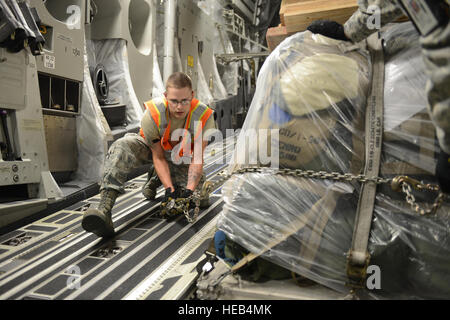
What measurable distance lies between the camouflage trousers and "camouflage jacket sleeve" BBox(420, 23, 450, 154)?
199cm

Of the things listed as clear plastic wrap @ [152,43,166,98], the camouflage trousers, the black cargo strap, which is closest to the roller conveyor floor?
the camouflage trousers

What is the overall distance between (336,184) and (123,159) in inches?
64.5

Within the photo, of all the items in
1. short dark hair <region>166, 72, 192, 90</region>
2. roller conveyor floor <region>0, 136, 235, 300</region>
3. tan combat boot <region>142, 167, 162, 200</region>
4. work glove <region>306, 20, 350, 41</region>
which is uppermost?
work glove <region>306, 20, 350, 41</region>

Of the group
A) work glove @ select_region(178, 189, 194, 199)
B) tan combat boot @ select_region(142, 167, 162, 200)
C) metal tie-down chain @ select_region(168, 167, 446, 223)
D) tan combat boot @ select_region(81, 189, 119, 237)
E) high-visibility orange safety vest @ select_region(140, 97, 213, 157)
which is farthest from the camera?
tan combat boot @ select_region(142, 167, 162, 200)

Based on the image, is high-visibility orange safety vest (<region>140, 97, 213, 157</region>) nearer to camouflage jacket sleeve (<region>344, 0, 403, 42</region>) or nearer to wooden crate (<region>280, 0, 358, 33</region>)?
wooden crate (<region>280, 0, 358, 33</region>)

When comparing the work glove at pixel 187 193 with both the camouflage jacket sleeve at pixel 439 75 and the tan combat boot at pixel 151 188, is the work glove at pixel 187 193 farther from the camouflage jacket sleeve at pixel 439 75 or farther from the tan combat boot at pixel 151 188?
the camouflage jacket sleeve at pixel 439 75

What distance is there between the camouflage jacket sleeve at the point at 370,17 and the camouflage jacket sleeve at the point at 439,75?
40 centimetres

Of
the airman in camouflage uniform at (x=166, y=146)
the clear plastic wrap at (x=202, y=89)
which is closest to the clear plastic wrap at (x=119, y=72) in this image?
the airman in camouflage uniform at (x=166, y=146)

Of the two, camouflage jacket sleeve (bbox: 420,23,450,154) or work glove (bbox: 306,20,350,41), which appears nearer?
camouflage jacket sleeve (bbox: 420,23,450,154)

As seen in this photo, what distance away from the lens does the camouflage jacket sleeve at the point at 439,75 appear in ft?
3.12

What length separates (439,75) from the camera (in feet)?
3.19

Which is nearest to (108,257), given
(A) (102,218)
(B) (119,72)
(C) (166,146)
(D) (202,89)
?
(A) (102,218)

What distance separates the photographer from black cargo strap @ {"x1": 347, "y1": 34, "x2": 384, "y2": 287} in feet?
4.42
